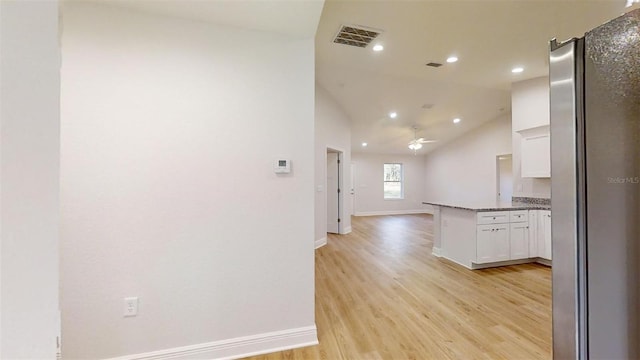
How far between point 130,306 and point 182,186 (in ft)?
2.81

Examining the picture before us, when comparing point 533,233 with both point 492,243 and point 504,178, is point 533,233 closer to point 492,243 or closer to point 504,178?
point 492,243

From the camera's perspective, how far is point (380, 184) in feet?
34.9

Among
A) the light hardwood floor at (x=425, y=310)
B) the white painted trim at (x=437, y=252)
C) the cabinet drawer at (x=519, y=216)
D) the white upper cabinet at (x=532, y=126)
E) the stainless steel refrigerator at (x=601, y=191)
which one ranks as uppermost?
the white upper cabinet at (x=532, y=126)

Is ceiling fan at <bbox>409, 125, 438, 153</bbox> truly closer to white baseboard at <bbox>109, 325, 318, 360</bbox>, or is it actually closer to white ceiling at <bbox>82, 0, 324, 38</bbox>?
white ceiling at <bbox>82, 0, 324, 38</bbox>

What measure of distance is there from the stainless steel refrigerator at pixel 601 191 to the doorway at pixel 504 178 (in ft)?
25.9

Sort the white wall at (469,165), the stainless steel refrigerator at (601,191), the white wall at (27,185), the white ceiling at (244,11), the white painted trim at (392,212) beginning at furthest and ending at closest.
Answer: the white painted trim at (392,212) → the white wall at (469,165) → the white ceiling at (244,11) → the stainless steel refrigerator at (601,191) → the white wall at (27,185)

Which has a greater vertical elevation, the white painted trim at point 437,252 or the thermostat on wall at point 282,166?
the thermostat on wall at point 282,166

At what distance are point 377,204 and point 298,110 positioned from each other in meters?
8.86

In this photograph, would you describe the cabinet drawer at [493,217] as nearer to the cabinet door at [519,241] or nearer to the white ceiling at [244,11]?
the cabinet door at [519,241]

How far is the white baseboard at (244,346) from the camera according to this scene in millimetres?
1903

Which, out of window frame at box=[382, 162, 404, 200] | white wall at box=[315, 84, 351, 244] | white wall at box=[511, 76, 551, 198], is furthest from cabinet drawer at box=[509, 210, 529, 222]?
window frame at box=[382, 162, 404, 200]

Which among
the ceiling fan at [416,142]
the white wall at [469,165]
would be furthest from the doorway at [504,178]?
the ceiling fan at [416,142]

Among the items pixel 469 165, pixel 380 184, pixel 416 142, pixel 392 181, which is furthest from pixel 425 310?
pixel 392 181

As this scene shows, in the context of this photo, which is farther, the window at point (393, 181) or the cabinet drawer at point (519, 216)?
the window at point (393, 181)
